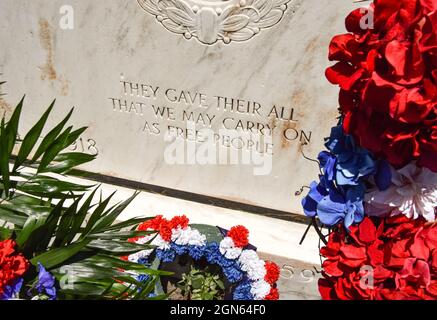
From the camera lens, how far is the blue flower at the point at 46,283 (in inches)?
82.4

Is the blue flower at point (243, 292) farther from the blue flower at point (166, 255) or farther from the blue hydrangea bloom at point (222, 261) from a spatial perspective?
the blue flower at point (166, 255)

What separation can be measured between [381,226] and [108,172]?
2.46 metres

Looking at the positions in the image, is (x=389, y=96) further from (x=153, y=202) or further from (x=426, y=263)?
(x=153, y=202)

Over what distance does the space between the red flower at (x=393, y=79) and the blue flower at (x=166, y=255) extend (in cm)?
158

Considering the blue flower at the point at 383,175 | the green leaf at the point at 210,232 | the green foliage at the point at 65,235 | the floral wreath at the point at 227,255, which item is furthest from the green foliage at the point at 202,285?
the blue flower at the point at 383,175

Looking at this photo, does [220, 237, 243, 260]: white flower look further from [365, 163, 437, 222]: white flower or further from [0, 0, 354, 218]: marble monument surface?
[365, 163, 437, 222]: white flower

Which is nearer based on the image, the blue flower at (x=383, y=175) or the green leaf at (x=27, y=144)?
the blue flower at (x=383, y=175)

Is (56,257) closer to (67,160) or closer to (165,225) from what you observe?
(67,160)

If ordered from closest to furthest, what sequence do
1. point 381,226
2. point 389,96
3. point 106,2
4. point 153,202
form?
point 389,96 < point 381,226 < point 106,2 < point 153,202

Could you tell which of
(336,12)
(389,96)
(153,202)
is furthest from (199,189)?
(389,96)

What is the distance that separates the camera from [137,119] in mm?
3576

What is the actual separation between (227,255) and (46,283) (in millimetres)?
1141

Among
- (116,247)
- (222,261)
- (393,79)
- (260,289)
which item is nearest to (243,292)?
(260,289)

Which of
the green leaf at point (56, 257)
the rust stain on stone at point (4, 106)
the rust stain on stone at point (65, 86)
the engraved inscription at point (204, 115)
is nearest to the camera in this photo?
the green leaf at point (56, 257)
